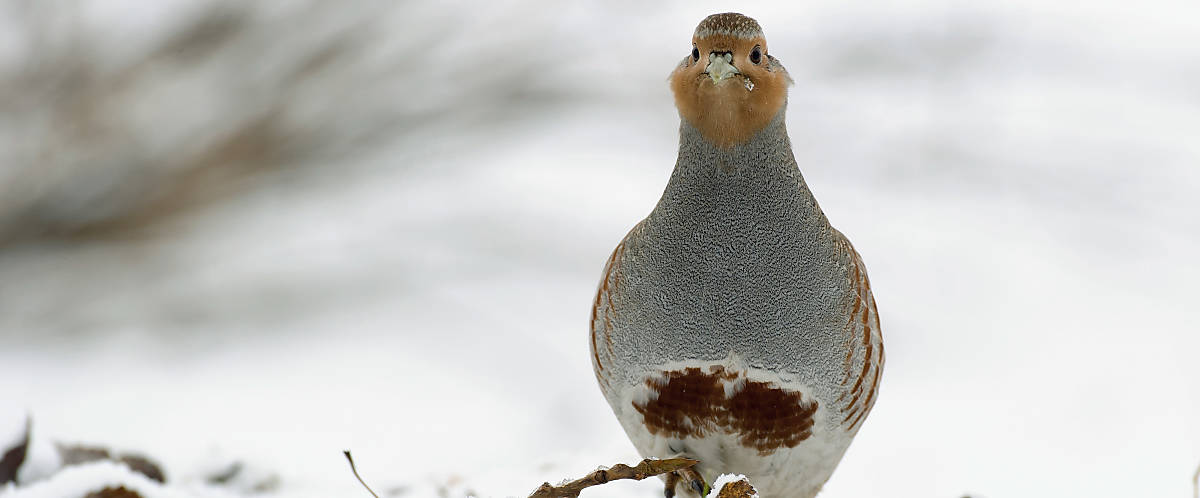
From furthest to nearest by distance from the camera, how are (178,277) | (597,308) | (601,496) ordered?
1. (601,496)
2. (178,277)
3. (597,308)

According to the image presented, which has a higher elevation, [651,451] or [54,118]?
[54,118]

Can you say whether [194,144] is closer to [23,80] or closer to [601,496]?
[23,80]

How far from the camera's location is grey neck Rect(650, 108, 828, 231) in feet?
5.63

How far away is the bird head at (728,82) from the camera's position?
5.27 feet

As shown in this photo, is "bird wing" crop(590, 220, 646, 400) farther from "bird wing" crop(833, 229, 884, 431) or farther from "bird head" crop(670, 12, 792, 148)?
"bird wing" crop(833, 229, 884, 431)

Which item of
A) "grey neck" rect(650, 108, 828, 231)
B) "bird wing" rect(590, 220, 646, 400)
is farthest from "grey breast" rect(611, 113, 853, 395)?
"bird wing" rect(590, 220, 646, 400)

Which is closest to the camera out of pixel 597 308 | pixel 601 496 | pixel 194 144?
pixel 194 144

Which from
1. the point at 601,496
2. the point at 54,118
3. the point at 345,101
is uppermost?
the point at 345,101

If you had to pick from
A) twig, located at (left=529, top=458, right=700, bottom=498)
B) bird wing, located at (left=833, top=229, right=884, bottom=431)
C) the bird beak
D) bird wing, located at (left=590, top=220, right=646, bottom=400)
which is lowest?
twig, located at (left=529, top=458, right=700, bottom=498)

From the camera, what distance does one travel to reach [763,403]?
1.76 metres

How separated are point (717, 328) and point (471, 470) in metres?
1.04

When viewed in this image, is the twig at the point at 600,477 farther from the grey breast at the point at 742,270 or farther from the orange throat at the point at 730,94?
the orange throat at the point at 730,94

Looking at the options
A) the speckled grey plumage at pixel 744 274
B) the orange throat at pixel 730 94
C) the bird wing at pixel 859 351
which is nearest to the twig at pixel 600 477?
the speckled grey plumage at pixel 744 274

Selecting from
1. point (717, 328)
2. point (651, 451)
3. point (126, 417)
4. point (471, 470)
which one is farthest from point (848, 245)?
point (126, 417)
